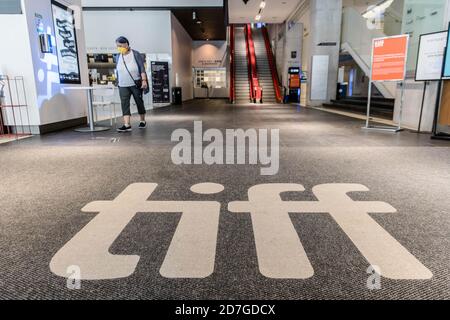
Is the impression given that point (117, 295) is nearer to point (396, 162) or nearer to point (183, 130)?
point (396, 162)

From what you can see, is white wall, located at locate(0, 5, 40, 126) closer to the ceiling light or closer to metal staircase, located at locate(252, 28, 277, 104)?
the ceiling light

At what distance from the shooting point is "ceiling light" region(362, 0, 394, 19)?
1131cm

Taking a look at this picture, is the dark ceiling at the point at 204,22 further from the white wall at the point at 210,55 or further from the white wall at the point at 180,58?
the white wall at the point at 210,55

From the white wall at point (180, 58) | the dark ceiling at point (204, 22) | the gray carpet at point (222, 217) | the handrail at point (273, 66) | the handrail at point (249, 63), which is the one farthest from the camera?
the handrail at point (273, 66)

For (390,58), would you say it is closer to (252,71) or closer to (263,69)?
(252,71)

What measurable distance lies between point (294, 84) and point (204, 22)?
511 centimetres

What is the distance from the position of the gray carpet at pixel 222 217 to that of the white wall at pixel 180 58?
31.0 feet

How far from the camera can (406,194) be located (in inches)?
88.4

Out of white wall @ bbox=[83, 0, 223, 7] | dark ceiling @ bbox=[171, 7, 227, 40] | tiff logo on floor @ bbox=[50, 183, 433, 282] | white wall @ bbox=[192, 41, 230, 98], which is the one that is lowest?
tiff logo on floor @ bbox=[50, 183, 433, 282]

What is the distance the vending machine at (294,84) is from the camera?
15.1m

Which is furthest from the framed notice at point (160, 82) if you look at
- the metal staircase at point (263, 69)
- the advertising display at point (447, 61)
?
the advertising display at point (447, 61)

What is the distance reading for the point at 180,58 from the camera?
14.4m

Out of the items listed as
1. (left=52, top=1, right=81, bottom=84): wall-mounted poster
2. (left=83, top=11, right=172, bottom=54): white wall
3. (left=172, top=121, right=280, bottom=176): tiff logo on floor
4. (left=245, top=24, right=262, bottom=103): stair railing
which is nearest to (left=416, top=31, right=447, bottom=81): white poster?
(left=172, top=121, right=280, bottom=176): tiff logo on floor

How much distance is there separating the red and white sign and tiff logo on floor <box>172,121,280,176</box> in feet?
7.03
